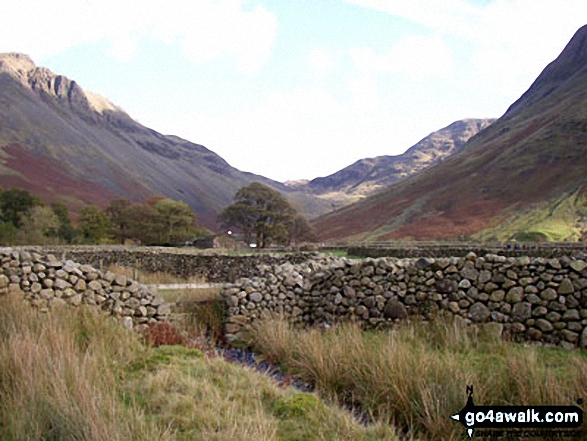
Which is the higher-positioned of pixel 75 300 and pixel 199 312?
pixel 75 300

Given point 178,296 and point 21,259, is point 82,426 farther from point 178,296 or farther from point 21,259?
point 178,296

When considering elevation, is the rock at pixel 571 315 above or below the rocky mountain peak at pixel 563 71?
below

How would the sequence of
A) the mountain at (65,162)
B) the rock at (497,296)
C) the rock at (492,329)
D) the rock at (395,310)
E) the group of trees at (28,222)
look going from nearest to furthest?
the rock at (492,329) → the rock at (497,296) → the rock at (395,310) → the group of trees at (28,222) → the mountain at (65,162)

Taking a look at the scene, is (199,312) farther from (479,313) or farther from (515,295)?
(515,295)

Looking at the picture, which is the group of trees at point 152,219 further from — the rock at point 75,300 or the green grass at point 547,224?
the rock at point 75,300

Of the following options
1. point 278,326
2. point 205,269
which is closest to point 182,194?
point 205,269

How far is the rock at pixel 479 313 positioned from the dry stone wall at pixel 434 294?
2cm

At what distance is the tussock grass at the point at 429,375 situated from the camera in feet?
A: 18.2

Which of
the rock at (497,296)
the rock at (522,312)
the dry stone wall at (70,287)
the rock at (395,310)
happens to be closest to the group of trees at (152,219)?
the dry stone wall at (70,287)

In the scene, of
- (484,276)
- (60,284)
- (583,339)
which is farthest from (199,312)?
(583,339)

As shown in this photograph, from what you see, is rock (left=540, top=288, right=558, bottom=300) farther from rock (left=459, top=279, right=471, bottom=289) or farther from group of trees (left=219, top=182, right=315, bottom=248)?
group of trees (left=219, top=182, right=315, bottom=248)

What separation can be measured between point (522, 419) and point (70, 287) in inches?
351

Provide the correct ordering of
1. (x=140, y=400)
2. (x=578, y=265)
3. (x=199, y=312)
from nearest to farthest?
(x=140, y=400), (x=578, y=265), (x=199, y=312)

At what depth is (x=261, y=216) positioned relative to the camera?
69938 mm
